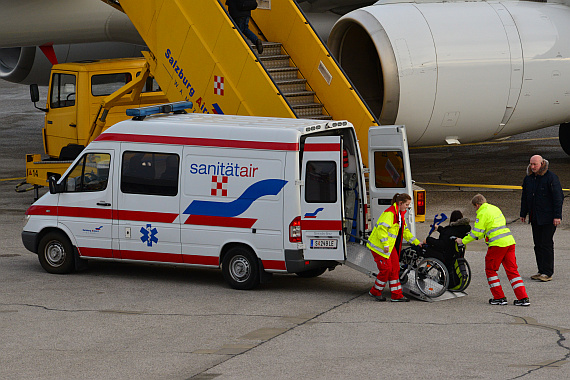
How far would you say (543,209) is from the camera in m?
12.1

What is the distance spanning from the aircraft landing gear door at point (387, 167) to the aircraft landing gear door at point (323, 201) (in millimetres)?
1365

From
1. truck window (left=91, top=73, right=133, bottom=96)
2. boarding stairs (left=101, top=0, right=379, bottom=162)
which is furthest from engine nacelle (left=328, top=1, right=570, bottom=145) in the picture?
truck window (left=91, top=73, right=133, bottom=96)

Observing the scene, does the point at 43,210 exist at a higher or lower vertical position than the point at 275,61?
lower

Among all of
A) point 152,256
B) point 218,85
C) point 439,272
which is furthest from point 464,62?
point 152,256

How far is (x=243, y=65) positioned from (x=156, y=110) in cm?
241

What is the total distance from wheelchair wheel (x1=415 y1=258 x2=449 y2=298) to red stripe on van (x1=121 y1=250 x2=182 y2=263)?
3048 millimetres

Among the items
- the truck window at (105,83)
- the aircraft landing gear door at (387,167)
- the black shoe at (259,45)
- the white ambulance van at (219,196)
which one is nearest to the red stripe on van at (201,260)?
the white ambulance van at (219,196)

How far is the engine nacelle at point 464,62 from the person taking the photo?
15.9m

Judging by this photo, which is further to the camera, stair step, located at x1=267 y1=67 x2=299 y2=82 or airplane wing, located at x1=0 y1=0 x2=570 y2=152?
airplane wing, located at x1=0 y1=0 x2=570 y2=152

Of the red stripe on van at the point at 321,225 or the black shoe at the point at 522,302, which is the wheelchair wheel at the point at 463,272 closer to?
the black shoe at the point at 522,302

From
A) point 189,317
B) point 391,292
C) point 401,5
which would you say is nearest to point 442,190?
point 401,5

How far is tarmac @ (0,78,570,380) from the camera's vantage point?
848cm

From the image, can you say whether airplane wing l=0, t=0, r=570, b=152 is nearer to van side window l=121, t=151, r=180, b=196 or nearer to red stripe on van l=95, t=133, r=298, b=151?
red stripe on van l=95, t=133, r=298, b=151

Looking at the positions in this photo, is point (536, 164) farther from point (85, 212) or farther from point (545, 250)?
point (85, 212)
